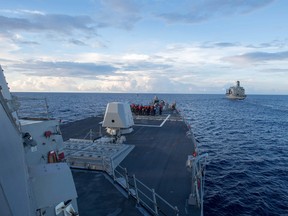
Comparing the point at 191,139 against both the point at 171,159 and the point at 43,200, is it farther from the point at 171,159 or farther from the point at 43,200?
the point at 43,200

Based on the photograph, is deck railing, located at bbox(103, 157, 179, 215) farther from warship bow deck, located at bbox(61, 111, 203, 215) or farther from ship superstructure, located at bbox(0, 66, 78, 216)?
ship superstructure, located at bbox(0, 66, 78, 216)

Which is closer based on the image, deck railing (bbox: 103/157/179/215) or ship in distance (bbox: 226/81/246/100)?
deck railing (bbox: 103/157/179/215)

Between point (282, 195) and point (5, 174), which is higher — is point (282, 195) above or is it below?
below

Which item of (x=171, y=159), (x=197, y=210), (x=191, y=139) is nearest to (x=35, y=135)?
(x=197, y=210)

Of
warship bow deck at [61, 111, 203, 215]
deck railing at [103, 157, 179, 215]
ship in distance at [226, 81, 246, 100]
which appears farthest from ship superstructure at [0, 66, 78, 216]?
ship in distance at [226, 81, 246, 100]

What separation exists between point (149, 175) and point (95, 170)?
11.2 feet

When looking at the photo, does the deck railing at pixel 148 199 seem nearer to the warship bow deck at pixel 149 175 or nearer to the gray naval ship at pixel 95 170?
the gray naval ship at pixel 95 170

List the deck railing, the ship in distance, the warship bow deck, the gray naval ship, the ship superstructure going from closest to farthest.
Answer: the ship superstructure < the gray naval ship < the deck railing < the warship bow deck < the ship in distance

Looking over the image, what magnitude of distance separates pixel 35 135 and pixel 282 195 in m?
22.2

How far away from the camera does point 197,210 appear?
11289mm

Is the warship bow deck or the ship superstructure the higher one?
the ship superstructure

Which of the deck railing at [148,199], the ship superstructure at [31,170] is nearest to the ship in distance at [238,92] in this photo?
the deck railing at [148,199]

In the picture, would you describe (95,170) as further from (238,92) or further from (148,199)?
(238,92)

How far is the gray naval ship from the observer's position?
4699 mm
